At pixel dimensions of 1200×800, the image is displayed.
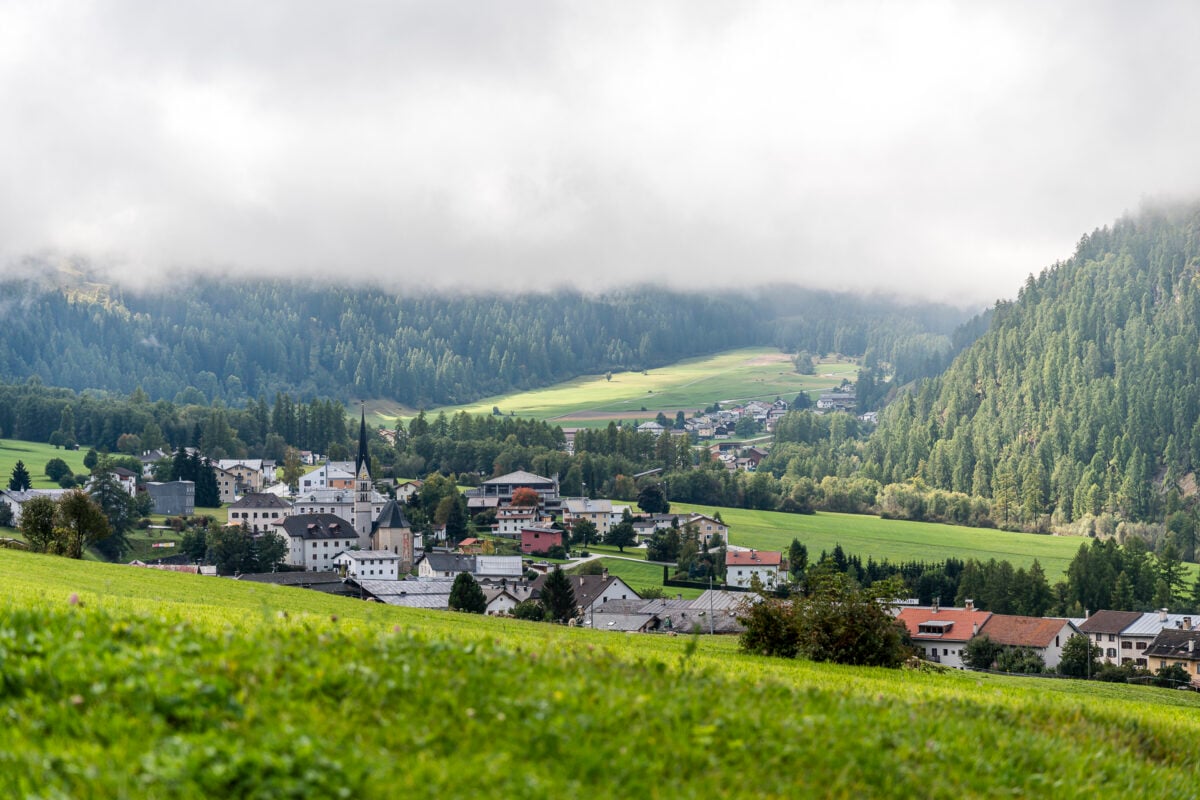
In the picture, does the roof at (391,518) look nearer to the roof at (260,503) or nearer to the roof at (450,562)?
the roof at (450,562)

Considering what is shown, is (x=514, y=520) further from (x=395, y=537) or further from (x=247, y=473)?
(x=247, y=473)

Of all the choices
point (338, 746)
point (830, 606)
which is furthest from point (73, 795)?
point (830, 606)

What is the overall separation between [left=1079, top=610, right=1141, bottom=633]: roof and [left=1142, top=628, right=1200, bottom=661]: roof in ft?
24.7

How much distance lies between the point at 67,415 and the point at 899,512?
425 ft

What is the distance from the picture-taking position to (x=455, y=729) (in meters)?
9.19

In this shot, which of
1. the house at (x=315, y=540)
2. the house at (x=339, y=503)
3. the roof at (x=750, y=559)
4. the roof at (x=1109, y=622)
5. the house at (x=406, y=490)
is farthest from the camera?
the house at (x=406, y=490)

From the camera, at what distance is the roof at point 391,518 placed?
131250 millimetres

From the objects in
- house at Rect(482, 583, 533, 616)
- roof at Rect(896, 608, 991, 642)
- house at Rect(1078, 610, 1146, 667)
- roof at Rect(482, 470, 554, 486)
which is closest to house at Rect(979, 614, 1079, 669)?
roof at Rect(896, 608, 991, 642)

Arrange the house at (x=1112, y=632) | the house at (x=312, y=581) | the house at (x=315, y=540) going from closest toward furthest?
the house at (x=1112, y=632) < the house at (x=312, y=581) < the house at (x=315, y=540)

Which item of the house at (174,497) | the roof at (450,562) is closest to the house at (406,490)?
the house at (174,497)

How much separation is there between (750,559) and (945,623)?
37990mm

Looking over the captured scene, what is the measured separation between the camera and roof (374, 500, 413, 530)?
431ft

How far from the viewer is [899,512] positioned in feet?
589

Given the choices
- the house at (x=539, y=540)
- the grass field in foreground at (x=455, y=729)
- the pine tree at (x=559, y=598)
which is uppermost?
the grass field in foreground at (x=455, y=729)
